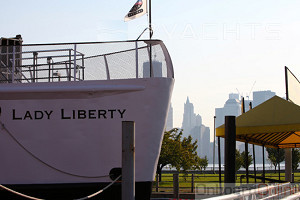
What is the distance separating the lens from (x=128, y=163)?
703 centimetres

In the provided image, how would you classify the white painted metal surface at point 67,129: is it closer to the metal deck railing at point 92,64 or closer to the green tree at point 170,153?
the metal deck railing at point 92,64

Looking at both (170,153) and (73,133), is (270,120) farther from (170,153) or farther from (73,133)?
(170,153)

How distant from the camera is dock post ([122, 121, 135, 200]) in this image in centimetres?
699

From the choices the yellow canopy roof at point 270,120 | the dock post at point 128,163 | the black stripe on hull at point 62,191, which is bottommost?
the black stripe on hull at point 62,191

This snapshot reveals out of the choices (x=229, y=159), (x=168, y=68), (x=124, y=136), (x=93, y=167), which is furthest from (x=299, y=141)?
(x=124, y=136)

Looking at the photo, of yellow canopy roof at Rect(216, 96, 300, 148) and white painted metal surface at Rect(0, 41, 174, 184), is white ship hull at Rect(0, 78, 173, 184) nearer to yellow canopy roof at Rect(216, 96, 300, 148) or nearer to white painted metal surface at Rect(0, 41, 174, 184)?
white painted metal surface at Rect(0, 41, 174, 184)

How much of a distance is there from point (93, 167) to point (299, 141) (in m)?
11.4

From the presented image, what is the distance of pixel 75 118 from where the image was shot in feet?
31.7

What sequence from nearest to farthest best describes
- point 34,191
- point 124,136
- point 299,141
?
point 124,136
point 34,191
point 299,141

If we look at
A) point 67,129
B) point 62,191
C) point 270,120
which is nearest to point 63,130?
point 67,129

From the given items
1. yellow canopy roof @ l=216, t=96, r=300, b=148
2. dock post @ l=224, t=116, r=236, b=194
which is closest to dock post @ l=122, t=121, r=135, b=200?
dock post @ l=224, t=116, r=236, b=194

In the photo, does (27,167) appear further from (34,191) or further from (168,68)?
(168,68)

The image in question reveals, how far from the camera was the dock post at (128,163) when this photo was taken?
6988 mm

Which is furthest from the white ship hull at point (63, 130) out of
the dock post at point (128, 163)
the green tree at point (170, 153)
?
the green tree at point (170, 153)
